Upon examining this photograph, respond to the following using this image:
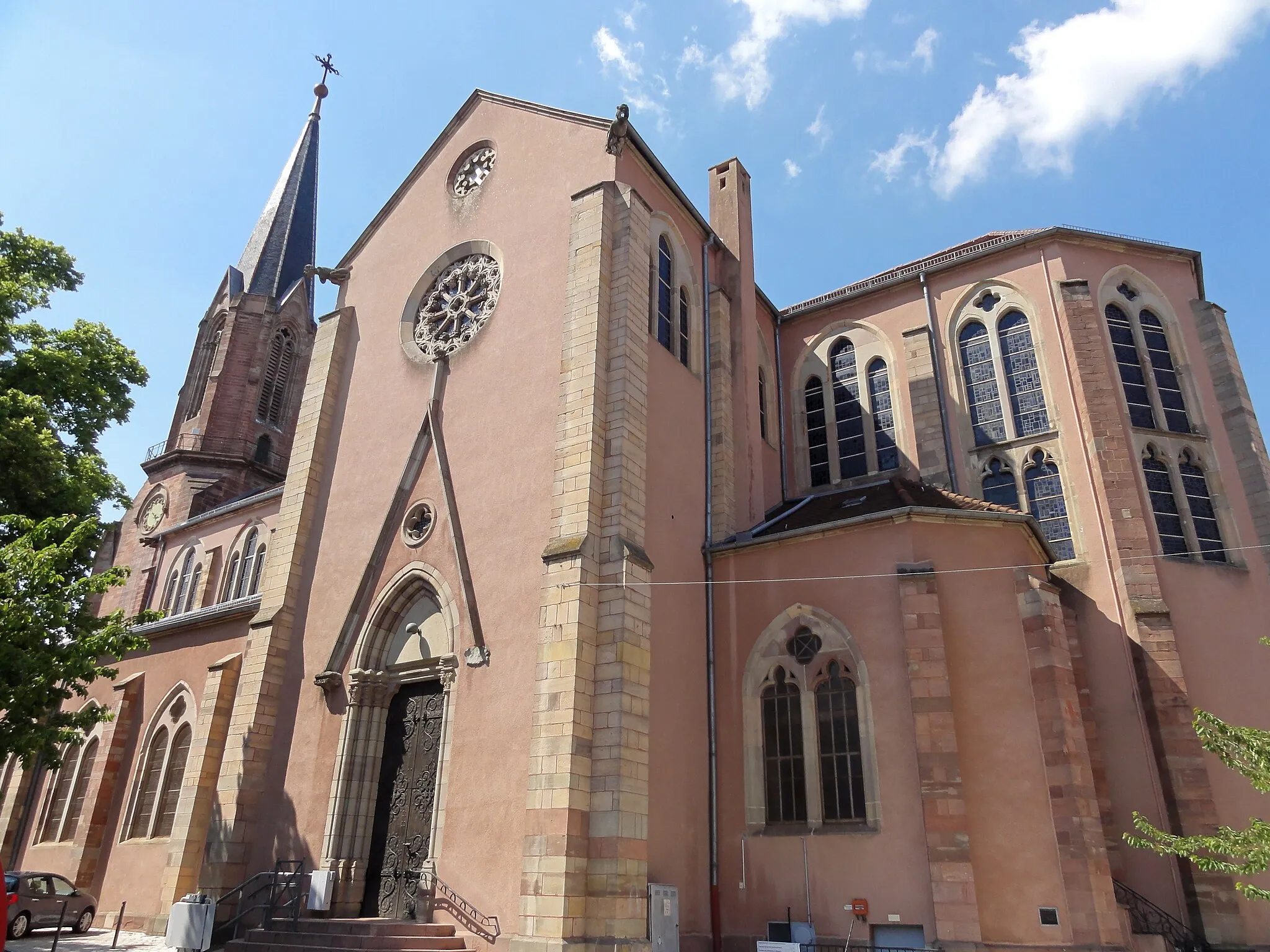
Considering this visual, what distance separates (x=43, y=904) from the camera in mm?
16875

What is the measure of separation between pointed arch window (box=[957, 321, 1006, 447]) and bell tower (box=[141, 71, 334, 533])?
974 inches

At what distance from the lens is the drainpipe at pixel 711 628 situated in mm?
13906

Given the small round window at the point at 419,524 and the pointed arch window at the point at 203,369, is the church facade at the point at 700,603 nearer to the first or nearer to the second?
the small round window at the point at 419,524

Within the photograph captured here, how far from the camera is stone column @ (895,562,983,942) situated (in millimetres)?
12023

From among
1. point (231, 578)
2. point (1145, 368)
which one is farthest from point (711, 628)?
point (231, 578)

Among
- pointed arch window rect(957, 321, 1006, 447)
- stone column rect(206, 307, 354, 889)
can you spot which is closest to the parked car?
stone column rect(206, 307, 354, 889)

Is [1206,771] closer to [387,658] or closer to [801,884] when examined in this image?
[801,884]

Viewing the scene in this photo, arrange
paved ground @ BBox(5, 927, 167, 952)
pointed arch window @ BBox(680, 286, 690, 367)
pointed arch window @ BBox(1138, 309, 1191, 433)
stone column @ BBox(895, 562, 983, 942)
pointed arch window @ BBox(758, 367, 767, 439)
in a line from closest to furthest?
stone column @ BBox(895, 562, 983, 942) < paved ground @ BBox(5, 927, 167, 952) < pointed arch window @ BBox(680, 286, 690, 367) < pointed arch window @ BBox(1138, 309, 1191, 433) < pointed arch window @ BBox(758, 367, 767, 439)

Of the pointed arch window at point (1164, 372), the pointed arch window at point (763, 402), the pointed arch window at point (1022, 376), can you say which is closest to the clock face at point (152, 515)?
the pointed arch window at point (763, 402)

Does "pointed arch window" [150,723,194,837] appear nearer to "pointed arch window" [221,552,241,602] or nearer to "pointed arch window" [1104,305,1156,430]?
"pointed arch window" [221,552,241,602]

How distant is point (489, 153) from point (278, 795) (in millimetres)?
13535

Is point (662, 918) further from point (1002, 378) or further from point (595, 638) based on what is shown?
point (1002, 378)

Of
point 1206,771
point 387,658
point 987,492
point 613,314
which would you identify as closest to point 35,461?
point 387,658

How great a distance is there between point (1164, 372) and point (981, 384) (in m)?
3.79
